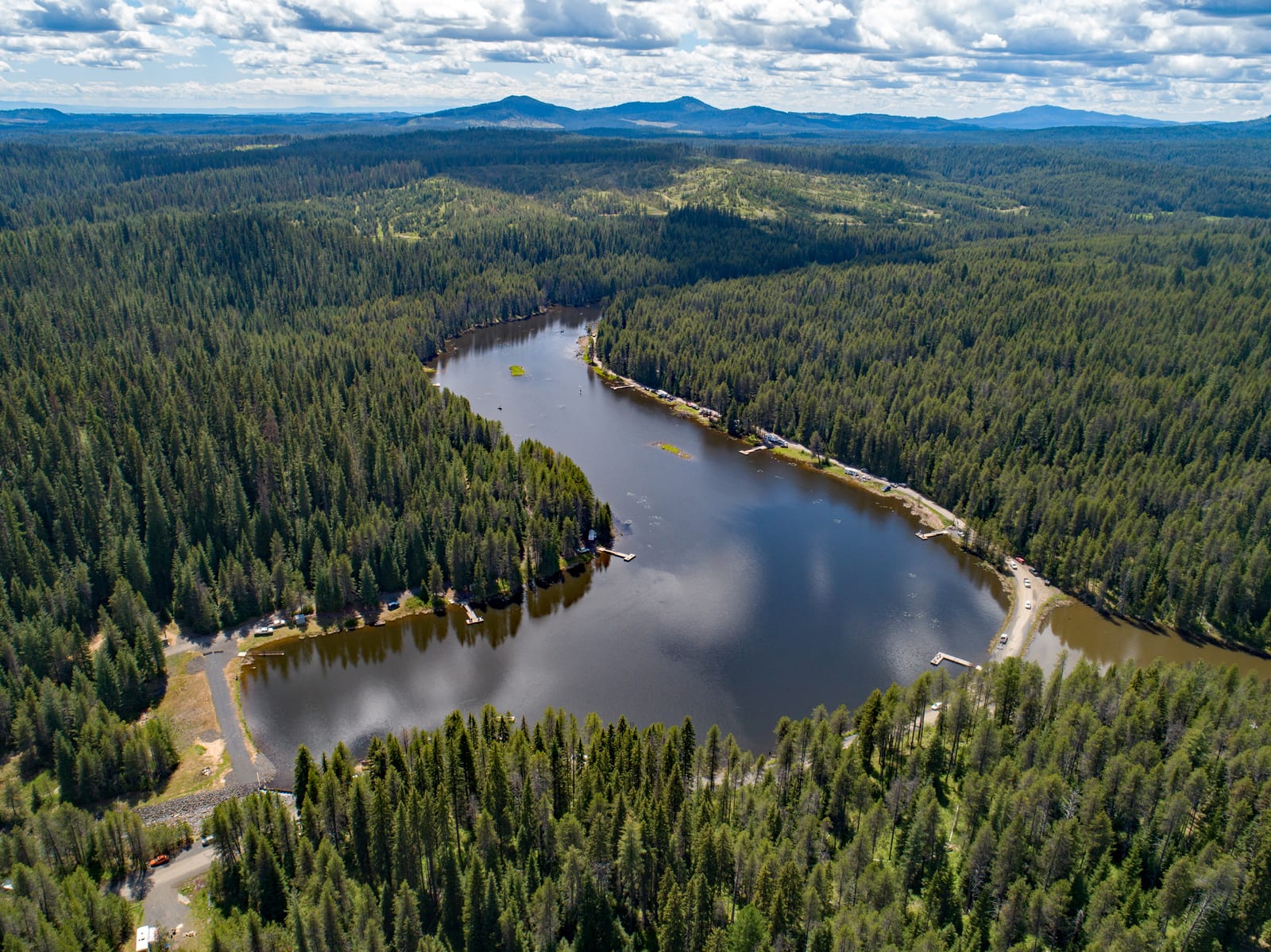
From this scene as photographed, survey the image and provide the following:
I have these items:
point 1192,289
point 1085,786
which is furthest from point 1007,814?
point 1192,289

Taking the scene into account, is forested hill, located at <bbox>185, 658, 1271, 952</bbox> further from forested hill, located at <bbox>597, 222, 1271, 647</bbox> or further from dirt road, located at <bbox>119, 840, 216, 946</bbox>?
forested hill, located at <bbox>597, 222, 1271, 647</bbox>

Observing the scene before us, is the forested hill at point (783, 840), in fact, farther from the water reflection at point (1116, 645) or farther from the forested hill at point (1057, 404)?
the forested hill at point (1057, 404)

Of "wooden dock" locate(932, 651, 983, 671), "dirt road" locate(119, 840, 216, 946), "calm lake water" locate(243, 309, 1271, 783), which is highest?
"dirt road" locate(119, 840, 216, 946)

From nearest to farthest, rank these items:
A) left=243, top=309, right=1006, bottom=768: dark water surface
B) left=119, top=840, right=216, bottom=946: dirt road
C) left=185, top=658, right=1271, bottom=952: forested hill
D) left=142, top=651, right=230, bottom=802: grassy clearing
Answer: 1. left=185, top=658, right=1271, bottom=952: forested hill
2. left=119, top=840, right=216, bottom=946: dirt road
3. left=142, top=651, right=230, bottom=802: grassy clearing
4. left=243, top=309, right=1006, bottom=768: dark water surface

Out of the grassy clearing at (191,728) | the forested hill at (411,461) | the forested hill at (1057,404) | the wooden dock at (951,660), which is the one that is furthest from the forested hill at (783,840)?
the forested hill at (1057,404)

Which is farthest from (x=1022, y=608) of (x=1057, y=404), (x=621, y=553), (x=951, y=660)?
(x=1057, y=404)

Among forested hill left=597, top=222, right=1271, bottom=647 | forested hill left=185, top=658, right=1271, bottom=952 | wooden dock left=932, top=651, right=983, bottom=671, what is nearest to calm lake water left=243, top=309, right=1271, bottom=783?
wooden dock left=932, top=651, right=983, bottom=671

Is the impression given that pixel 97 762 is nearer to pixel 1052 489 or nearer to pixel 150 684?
pixel 150 684
